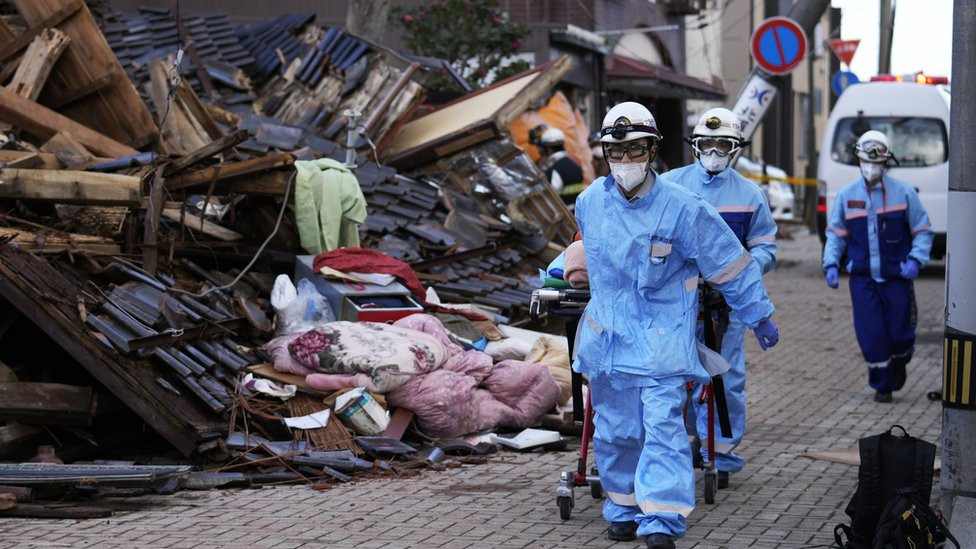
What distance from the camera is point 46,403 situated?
796cm

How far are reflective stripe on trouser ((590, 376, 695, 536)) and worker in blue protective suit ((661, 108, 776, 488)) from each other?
124 cm

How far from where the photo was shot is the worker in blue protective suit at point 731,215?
7.91m

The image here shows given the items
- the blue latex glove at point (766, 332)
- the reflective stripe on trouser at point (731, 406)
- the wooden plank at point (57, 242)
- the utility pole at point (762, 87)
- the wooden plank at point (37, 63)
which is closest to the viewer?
the blue latex glove at point (766, 332)

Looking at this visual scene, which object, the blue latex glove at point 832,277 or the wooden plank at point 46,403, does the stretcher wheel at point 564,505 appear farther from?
the blue latex glove at point 832,277

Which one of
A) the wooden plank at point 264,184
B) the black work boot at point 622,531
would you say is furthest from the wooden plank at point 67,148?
the black work boot at point 622,531

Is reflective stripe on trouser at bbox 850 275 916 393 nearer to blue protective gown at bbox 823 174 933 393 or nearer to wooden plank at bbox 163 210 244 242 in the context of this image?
blue protective gown at bbox 823 174 933 393

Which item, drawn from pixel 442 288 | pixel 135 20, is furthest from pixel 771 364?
pixel 135 20

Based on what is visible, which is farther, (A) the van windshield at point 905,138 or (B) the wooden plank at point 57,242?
(A) the van windshield at point 905,138

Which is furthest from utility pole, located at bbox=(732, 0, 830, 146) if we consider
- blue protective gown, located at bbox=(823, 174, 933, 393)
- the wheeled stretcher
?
the wheeled stretcher

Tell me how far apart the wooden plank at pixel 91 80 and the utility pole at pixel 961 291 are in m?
6.73

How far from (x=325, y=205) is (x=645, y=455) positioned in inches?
196

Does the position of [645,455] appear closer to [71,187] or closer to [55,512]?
[55,512]

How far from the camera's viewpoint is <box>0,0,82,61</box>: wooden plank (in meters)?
11.6

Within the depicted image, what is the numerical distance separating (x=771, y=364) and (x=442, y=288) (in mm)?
3110
